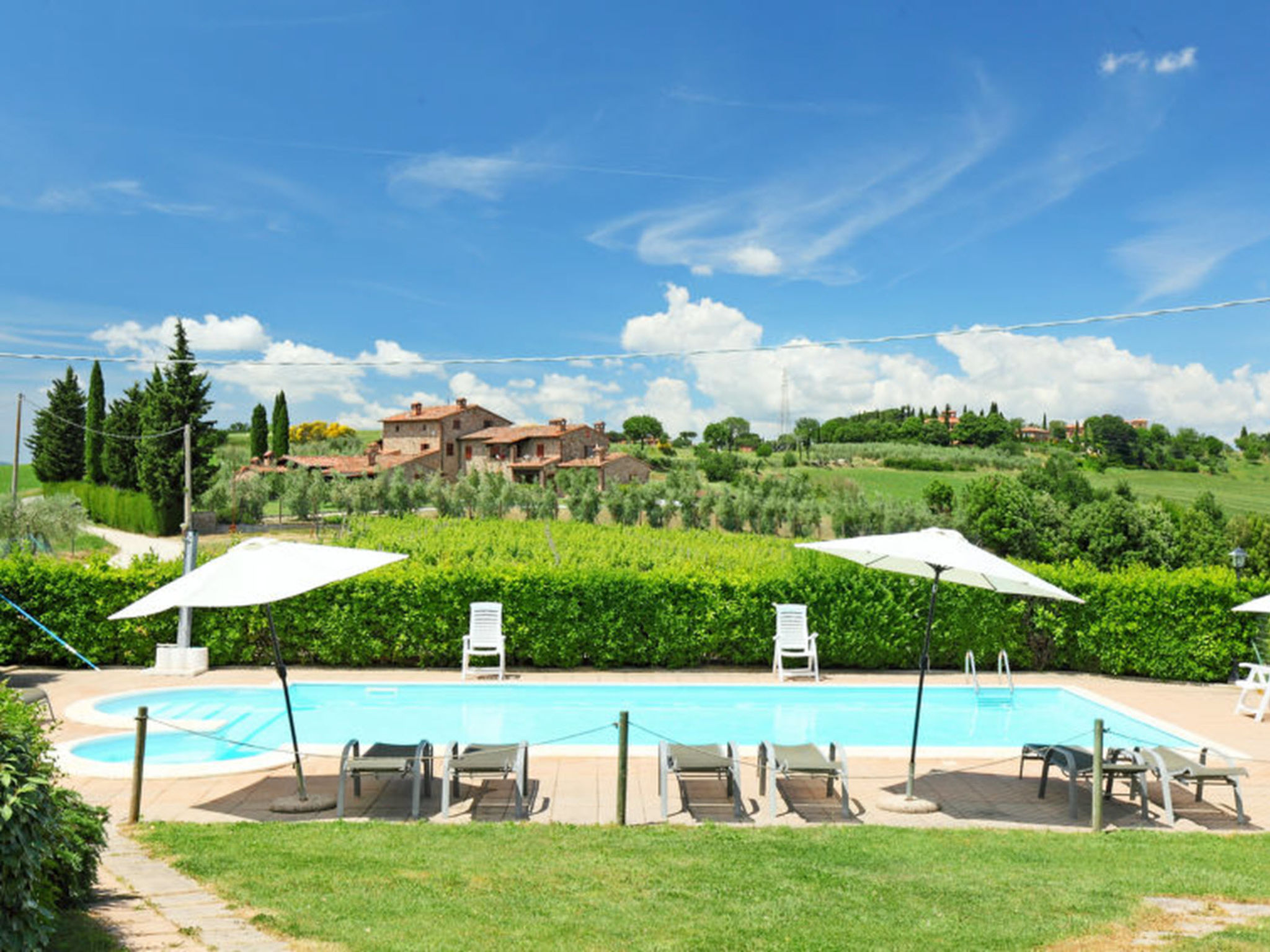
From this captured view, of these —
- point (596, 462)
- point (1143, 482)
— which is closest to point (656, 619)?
point (596, 462)

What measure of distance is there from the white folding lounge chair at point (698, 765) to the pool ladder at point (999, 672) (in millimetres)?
6282

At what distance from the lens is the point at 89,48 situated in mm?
18516

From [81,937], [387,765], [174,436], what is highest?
[174,436]

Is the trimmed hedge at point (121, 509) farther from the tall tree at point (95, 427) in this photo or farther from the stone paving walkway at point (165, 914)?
the stone paving walkway at point (165, 914)

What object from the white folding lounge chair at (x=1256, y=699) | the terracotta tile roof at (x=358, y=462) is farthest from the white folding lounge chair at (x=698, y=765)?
the terracotta tile roof at (x=358, y=462)

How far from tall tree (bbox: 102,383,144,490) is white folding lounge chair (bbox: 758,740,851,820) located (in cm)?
4648

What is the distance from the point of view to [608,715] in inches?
466

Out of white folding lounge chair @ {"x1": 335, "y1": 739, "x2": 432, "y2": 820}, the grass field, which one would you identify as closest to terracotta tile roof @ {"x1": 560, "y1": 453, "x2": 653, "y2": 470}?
the grass field

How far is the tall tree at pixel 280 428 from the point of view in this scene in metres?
75.0

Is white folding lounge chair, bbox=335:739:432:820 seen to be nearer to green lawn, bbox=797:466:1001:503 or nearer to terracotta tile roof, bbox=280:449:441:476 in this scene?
green lawn, bbox=797:466:1001:503

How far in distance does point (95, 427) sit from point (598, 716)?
2086 inches

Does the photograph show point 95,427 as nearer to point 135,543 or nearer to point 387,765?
point 135,543

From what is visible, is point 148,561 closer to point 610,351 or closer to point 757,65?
point 610,351

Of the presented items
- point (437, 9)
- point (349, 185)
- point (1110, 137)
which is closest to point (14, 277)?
point (349, 185)
